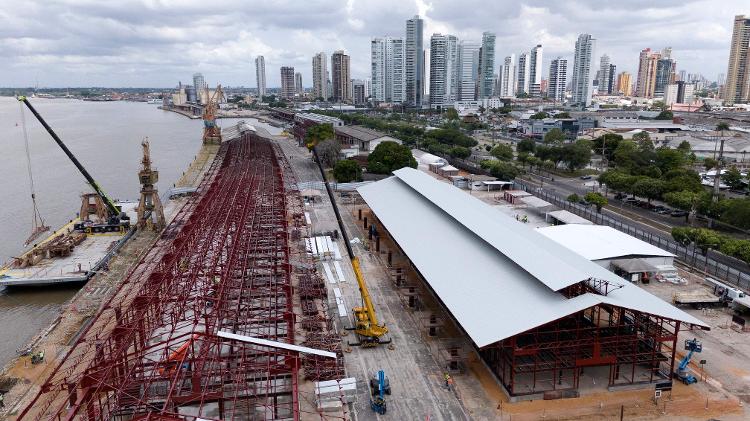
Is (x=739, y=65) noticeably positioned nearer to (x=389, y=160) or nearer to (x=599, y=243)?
(x=389, y=160)

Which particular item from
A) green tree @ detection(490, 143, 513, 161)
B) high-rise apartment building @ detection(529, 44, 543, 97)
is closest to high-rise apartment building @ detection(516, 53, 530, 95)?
high-rise apartment building @ detection(529, 44, 543, 97)

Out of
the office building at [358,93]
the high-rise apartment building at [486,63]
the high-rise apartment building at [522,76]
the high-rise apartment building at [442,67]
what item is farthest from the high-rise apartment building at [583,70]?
the office building at [358,93]

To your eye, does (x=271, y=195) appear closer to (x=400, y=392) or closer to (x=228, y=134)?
(x=400, y=392)

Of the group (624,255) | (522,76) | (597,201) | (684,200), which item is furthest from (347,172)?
(522,76)

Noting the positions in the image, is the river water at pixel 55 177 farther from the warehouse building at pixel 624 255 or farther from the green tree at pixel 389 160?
the warehouse building at pixel 624 255

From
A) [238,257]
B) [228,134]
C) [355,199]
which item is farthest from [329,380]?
[228,134]

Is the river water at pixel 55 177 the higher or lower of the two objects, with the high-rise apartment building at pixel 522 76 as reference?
lower
